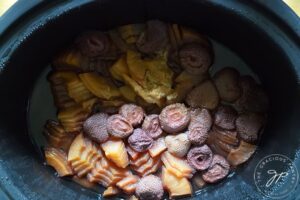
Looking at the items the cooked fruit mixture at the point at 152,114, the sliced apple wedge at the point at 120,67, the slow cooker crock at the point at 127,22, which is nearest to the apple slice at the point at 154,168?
the cooked fruit mixture at the point at 152,114

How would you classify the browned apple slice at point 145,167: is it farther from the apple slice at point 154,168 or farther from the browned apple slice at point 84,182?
the browned apple slice at point 84,182

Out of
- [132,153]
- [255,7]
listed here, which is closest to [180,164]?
[132,153]

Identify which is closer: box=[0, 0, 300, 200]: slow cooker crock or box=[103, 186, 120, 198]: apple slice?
box=[0, 0, 300, 200]: slow cooker crock

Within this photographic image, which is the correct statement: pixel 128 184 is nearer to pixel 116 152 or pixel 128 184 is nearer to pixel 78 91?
pixel 116 152

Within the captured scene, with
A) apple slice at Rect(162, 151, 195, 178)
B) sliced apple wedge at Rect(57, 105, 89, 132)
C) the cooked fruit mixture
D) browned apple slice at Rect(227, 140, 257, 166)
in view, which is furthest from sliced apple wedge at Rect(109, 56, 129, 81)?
browned apple slice at Rect(227, 140, 257, 166)

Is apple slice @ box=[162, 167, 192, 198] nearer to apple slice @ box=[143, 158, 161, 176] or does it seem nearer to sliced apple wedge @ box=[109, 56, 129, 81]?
apple slice @ box=[143, 158, 161, 176]
